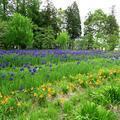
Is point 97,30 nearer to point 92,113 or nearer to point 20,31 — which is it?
point 20,31

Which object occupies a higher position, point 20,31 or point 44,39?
point 20,31

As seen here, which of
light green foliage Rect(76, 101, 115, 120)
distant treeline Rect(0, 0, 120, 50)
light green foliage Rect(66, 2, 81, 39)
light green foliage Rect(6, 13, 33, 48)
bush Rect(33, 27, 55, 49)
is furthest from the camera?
light green foliage Rect(66, 2, 81, 39)

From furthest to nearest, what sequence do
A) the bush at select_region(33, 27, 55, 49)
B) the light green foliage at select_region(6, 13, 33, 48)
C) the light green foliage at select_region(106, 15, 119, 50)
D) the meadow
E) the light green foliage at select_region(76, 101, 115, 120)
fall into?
1. the light green foliage at select_region(106, 15, 119, 50)
2. the bush at select_region(33, 27, 55, 49)
3. the light green foliage at select_region(6, 13, 33, 48)
4. the meadow
5. the light green foliage at select_region(76, 101, 115, 120)

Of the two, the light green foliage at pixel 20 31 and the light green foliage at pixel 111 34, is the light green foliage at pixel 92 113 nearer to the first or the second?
the light green foliage at pixel 20 31

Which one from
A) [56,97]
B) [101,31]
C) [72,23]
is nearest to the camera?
[56,97]

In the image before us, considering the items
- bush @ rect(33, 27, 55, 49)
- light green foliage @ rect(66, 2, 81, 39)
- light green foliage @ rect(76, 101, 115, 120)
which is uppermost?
light green foliage @ rect(66, 2, 81, 39)

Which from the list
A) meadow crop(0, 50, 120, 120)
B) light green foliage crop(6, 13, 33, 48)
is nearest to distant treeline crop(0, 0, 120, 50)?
light green foliage crop(6, 13, 33, 48)

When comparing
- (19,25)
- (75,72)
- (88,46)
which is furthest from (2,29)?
(75,72)

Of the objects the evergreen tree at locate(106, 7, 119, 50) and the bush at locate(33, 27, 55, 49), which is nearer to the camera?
the bush at locate(33, 27, 55, 49)

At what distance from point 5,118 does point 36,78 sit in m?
2.14

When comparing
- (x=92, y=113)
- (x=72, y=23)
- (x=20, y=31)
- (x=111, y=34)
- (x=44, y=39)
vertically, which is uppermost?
(x=72, y=23)

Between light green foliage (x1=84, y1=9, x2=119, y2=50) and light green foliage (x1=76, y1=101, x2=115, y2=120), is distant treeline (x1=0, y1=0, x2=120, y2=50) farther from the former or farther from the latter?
light green foliage (x1=76, y1=101, x2=115, y2=120)

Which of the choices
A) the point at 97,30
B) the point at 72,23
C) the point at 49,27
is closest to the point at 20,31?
the point at 49,27

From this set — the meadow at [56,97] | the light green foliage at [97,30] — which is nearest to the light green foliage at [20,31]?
the light green foliage at [97,30]
